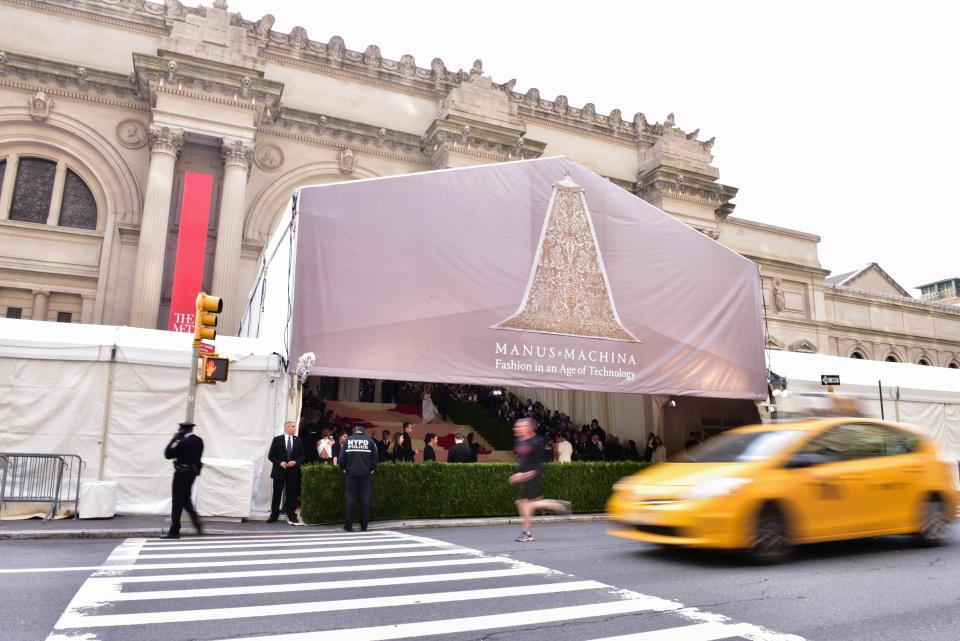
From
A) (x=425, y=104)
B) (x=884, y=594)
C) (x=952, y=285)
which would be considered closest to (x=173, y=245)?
(x=425, y=104)

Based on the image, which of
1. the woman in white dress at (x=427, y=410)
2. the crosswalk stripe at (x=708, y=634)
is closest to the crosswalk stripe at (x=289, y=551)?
the crosswalk stripe at (x=708, y=634)

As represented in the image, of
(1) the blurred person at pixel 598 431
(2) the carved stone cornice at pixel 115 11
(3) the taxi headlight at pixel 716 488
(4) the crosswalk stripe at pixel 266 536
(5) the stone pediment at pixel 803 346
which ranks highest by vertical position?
(2) the carved stone cornice at pixel 115 11

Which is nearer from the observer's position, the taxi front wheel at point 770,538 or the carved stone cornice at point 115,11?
the taxi front wheel at point 770,538

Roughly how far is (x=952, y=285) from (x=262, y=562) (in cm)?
8375

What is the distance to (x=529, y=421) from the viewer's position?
34.0 ft

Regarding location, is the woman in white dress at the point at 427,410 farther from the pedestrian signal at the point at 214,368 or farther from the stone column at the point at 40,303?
the stone column at the point at 40,303

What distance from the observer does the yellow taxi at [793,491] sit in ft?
23.2

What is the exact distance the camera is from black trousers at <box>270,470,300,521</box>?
12.4 m

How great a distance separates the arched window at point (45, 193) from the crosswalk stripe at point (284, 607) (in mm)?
23499

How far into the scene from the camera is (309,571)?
7.06 metres

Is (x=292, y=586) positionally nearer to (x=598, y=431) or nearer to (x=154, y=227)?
(x=598, y=431)

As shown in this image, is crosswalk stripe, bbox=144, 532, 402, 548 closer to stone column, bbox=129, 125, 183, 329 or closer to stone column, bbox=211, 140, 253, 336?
stone column, bbox=129, 125, 183, 329

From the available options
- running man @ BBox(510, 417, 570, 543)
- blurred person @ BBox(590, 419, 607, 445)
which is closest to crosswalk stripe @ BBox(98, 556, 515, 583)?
running man @ BBox(510, 417, 570, 543)

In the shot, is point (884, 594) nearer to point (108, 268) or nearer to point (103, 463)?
point (103, 463)
